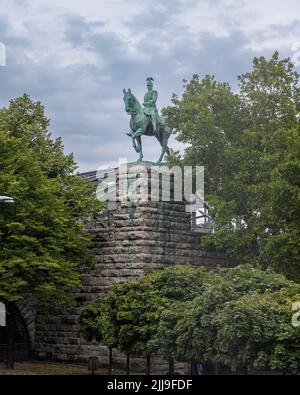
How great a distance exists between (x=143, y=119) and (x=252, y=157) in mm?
6273

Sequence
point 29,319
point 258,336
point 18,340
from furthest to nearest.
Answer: point 18,340 < point 29,319 < point 258,336

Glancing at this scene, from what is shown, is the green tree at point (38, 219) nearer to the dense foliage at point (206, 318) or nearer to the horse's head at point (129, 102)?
the dense foliage at point (206, 318)

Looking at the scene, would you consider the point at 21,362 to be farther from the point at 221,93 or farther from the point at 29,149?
the point at 221,93

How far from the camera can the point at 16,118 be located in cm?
4425

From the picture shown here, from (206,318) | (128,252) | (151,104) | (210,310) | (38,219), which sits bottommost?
(206,318)

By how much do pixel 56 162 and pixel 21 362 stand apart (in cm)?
1107

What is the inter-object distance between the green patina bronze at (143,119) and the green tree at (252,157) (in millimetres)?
3870

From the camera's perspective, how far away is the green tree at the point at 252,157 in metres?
40.5

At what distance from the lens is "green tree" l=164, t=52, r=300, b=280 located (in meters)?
40.5

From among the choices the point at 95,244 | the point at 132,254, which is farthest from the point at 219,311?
the point at 95,244

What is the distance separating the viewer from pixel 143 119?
42.2 metres

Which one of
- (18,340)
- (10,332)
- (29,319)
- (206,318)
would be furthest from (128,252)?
(206,318)

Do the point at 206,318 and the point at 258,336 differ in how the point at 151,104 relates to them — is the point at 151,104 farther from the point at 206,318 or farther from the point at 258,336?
the point at 258,336
